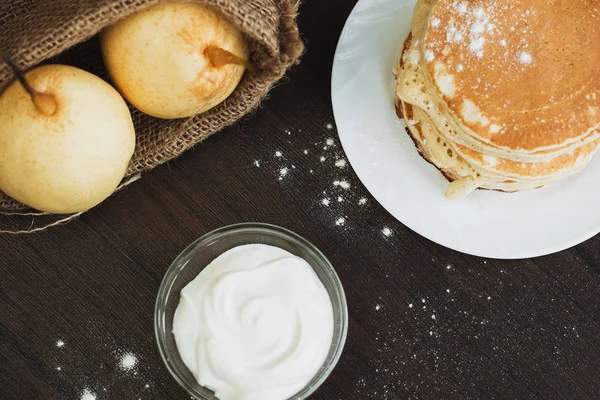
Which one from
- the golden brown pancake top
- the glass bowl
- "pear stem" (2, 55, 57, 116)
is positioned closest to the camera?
"pear stem" (2, 55, 57, 116)

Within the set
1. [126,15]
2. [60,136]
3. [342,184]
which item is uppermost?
[126,15]

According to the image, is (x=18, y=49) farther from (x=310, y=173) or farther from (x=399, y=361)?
(x=399, y=361)

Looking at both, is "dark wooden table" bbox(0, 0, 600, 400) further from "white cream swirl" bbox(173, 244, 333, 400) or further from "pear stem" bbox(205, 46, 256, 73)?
"pear stem" bbox(205, 46, 256, 73)

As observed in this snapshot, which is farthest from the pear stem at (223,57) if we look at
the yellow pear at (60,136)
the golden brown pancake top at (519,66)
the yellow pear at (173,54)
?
the golden brown pancake top at (519,66)

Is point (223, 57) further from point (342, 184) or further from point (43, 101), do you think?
point (342, 184)

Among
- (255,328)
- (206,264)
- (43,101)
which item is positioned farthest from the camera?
(206,264)

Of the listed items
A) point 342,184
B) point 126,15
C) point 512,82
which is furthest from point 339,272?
point 126,15

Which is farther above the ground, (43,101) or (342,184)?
(43,101)

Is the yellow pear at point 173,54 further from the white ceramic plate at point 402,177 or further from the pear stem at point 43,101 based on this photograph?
the white ceramic plate at point 402,177

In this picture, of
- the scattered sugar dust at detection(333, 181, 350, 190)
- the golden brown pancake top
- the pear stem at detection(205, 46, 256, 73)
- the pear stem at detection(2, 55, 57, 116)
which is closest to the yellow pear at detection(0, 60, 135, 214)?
the pear stem at detection(2, 55, 57, 116)
